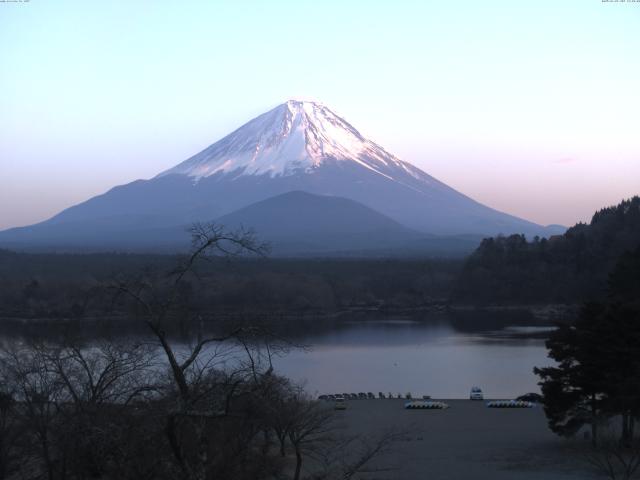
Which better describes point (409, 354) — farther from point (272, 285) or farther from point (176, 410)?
point (176, 410)

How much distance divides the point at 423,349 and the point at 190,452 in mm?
17360

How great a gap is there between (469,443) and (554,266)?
26.8 metres

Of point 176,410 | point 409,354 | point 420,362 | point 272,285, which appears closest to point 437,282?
point 272,285

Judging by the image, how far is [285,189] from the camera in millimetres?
98188

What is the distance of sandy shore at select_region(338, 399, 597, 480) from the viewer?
28.1 ft

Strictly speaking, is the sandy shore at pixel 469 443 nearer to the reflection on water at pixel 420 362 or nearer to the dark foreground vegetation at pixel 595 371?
the dark foreground vegetation at pixel 595 371

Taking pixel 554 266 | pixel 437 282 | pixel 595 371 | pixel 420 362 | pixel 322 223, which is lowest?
pixel 420 362

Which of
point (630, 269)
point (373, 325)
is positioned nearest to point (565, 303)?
point (373, 325)

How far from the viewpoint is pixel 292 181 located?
98.6 m

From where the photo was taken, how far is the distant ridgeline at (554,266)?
3488 centimetres

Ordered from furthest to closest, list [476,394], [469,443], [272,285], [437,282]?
[437,282] → [272,285] → [476,394] → [469,443]

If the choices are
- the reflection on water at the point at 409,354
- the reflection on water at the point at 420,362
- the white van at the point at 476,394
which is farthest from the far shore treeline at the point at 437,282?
the white van at the point at 476,394

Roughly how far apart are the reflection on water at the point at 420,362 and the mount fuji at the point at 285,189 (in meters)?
66.5

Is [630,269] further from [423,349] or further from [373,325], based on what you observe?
[373,325]
